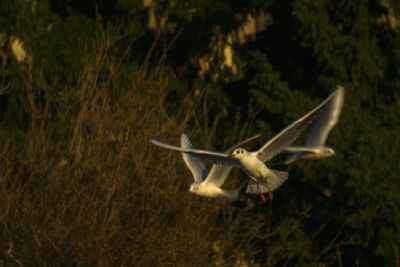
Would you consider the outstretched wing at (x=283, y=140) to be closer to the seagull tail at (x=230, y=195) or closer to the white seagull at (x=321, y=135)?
the white seagull at (x=321, y=135)

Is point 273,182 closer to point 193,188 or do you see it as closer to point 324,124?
point 193,188

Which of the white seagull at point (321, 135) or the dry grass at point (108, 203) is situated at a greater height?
the white seagull at point (321, 135)

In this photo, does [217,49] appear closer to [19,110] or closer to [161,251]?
[19,110]

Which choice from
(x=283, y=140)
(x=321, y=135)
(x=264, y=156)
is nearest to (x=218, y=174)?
(x=264, y=156)

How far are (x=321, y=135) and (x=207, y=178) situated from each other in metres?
1.34

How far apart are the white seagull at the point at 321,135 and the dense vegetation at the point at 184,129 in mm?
1083

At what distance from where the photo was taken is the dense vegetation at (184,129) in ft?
32.4

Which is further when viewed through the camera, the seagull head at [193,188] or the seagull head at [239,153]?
the seagull head at [193,188]

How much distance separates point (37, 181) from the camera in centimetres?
1037

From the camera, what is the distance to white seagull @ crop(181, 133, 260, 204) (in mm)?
9648

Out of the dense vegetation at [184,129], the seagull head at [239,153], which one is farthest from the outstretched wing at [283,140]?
the dense vegetation at [184,129]

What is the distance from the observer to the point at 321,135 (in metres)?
10.4

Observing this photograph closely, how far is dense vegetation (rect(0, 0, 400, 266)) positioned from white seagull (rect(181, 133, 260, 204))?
33cm

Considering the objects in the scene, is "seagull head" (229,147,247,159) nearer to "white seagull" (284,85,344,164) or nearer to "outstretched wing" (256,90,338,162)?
"outstretched wing" (256,90,338,162)
